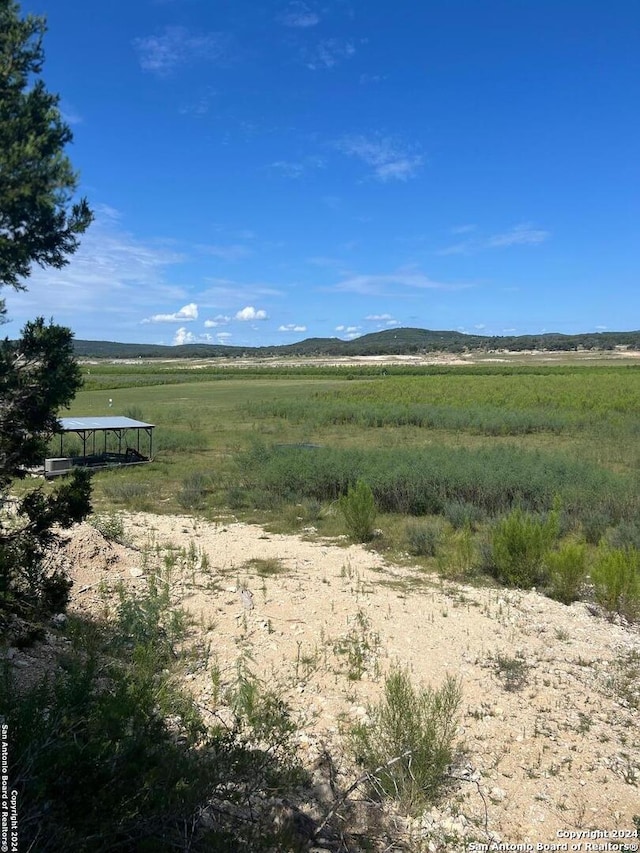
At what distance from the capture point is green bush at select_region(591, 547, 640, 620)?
7.57m

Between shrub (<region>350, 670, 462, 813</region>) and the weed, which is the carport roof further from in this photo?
the weed

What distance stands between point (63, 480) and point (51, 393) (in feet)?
41.7

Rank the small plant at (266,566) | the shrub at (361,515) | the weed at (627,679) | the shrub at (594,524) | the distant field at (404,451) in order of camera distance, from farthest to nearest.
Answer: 1. the distant field at (404,451)
2. the shrub at (361,515)
3. the shrub at (594,524)
4. the small plant at (266,566)
5. the weed at (627,679)

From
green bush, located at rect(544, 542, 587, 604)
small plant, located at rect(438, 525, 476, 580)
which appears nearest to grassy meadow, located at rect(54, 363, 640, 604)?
small plant, located at rect(438, 525, 476, 580)

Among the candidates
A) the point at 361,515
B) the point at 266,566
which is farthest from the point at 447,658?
the point at 361,515

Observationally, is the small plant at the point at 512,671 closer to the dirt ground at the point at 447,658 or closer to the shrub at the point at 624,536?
the dirt ground at the point at 447,658

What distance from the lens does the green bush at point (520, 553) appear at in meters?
8.83

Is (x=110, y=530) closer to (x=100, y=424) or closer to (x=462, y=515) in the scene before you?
(x=462, y=515)

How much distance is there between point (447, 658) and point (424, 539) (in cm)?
443

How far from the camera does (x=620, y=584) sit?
7.59 m

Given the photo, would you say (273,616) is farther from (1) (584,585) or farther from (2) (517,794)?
(1) (584,585)

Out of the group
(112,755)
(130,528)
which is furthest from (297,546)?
(112,755)

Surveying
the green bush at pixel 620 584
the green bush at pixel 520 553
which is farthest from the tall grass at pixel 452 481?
the green bush at pixel 620 584

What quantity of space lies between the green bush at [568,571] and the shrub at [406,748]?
415 cm
